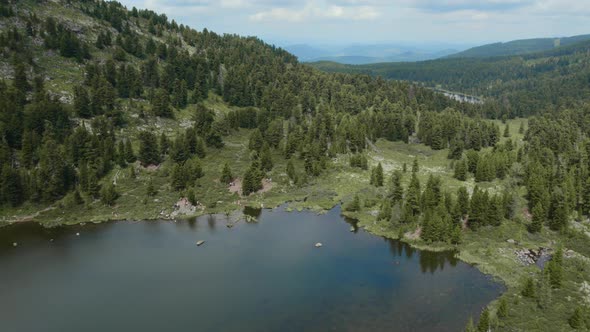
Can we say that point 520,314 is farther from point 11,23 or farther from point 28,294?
point 11,23

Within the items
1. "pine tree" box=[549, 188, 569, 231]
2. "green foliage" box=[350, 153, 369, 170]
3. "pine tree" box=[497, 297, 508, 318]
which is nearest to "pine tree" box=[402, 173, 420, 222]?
"pine tree" box=[549, 188, 569, 231]

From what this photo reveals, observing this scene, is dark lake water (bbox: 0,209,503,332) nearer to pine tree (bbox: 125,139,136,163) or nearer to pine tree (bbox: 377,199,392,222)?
pine tree (bbox: 377,199,392,222)

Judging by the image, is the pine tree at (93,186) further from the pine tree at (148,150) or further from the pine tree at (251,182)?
the pine tree at (251,182)

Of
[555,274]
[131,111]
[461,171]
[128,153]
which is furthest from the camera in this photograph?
[131,111]

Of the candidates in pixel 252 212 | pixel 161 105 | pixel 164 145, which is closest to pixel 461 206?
pixel 252 212

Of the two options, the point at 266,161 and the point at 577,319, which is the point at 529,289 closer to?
the point at 577,319

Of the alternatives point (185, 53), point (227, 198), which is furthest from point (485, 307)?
point (185, 53)
